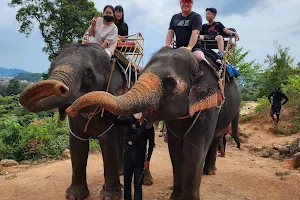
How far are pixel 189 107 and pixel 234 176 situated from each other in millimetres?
3326

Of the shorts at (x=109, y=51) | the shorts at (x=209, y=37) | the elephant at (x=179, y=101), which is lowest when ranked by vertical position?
the elephant at (x=179, y=101)

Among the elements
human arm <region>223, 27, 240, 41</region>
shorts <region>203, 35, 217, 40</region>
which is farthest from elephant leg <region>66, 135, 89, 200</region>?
human arm <region>223, 27, 240, 41</region>

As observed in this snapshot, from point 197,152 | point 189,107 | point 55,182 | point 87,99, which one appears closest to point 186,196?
point 197,152

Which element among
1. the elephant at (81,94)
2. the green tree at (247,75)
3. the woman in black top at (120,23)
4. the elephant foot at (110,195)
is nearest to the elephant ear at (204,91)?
the elephant at (81,94)

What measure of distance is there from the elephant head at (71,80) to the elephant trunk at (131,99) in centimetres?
44

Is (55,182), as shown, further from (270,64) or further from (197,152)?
(270,64)

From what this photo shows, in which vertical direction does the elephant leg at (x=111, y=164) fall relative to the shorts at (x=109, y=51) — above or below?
below

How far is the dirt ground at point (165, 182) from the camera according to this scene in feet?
17.6

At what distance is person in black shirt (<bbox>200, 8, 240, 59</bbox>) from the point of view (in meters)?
5.61

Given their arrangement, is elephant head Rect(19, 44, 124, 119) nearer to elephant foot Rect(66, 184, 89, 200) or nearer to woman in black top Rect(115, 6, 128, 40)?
elephant foot Rect(66, 184, 89, 200)

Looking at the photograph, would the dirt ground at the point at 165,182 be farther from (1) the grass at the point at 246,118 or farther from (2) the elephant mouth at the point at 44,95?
(1) the grass at the point at 246,118

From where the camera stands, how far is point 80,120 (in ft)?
15.1

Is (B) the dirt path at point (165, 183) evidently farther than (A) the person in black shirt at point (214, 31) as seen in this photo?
No

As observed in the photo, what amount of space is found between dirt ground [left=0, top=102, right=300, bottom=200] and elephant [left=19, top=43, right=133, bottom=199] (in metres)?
0.54
